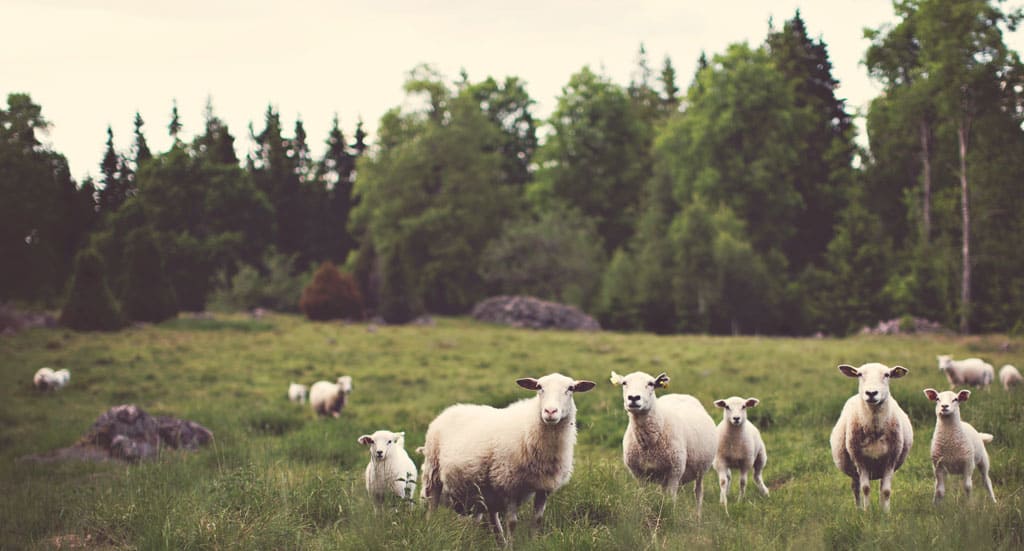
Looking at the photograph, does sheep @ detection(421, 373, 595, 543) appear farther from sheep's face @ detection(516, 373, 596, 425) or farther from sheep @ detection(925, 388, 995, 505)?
sheep @ detection(925, 388, 995, 505)

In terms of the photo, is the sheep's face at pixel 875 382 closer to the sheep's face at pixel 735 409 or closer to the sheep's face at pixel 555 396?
the sheep's face at pixel 735 409

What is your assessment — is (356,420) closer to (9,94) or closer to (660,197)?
(9,94)

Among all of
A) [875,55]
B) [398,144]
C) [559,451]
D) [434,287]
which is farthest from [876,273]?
[559,451]

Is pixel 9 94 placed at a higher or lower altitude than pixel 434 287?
higher

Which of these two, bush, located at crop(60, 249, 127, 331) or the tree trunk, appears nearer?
bush, located at crop(60, 249, 127, 331)

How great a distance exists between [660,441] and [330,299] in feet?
115

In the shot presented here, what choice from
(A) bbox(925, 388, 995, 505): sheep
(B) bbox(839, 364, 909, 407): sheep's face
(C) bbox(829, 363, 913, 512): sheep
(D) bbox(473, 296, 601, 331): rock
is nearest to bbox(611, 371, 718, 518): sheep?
(C) bbox(829, 363, 913, 512): sheep

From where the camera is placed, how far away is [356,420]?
48.1 ft

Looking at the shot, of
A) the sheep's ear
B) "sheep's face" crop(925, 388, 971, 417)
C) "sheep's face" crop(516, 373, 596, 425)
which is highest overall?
the sheep's ear

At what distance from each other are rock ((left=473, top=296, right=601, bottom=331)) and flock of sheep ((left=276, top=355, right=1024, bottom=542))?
100ft

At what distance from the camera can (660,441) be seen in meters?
7.59

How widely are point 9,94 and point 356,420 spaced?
25427 millimetres

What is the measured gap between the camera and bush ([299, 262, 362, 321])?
133ft

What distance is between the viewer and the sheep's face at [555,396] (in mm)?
6344
